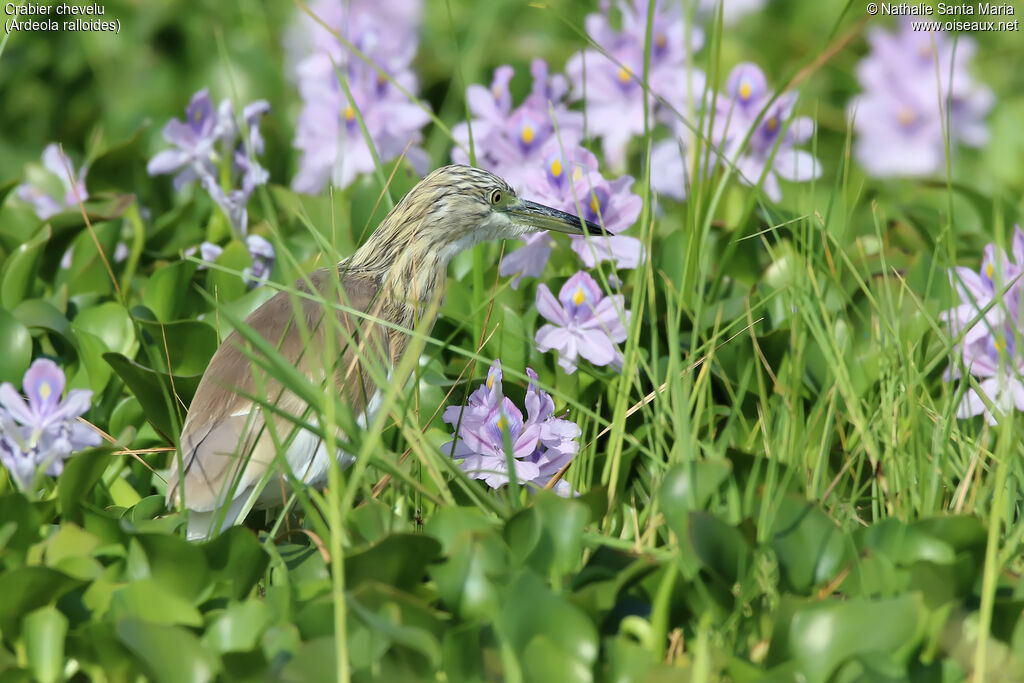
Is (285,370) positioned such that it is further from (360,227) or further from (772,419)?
(360,227)

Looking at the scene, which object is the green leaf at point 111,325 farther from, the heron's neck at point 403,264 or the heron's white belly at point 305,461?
the heron's white belly at point 305,461

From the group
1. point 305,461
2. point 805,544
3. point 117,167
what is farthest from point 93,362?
point 805,544

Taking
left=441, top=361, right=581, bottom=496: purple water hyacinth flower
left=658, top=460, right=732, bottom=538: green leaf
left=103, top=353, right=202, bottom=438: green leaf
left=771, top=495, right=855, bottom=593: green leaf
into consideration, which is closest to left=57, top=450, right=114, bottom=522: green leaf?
left=103, top=353, right=202, bottom=438: green leaf

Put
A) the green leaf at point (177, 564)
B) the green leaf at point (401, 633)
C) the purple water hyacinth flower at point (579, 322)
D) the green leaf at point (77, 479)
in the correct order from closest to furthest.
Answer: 1. the green leaf at point (401, 633)
2. the green leaf at point (177, 564)
3. the green leaf at point (77, 479)
4. the purple water hyacinth flower at point (579, 322)

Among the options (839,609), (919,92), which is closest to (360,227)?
(839,609)

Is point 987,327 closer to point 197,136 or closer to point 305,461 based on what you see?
point 305,461

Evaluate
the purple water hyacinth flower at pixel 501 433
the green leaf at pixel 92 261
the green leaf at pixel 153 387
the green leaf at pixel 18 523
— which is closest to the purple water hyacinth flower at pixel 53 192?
the green leaf at pixel 92 261
